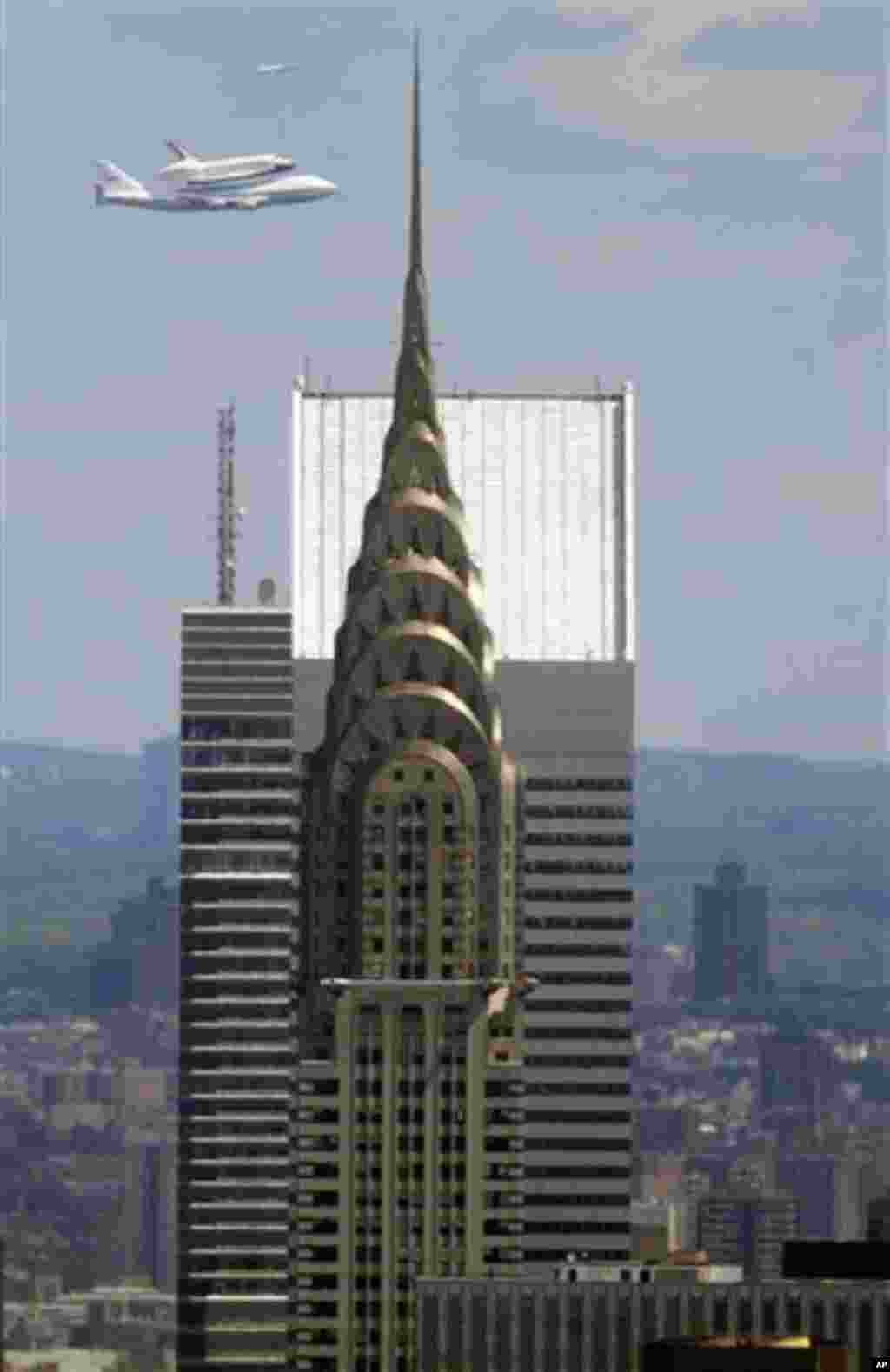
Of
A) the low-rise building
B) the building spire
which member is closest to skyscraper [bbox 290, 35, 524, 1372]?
the building spire

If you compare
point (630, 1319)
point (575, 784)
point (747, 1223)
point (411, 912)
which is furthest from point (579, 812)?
point (630, 1319)

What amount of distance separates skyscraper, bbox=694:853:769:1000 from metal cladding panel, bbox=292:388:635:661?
5749 millimetres

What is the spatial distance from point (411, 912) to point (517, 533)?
430 inches

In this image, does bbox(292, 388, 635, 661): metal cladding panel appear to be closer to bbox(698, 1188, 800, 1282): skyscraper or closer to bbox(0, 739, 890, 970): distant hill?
bbox(0, 739, 890, 970): distant hill

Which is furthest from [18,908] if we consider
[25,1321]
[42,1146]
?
[25,1321]

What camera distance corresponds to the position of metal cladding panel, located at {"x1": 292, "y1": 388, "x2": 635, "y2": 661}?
642 feet

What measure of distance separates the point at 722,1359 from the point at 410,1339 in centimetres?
3713

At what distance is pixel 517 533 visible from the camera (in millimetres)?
199875

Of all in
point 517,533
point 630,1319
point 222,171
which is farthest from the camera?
point 517,533

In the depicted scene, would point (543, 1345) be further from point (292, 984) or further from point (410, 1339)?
point (292, 984)

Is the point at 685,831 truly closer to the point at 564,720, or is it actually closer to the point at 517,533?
the point at 564,720

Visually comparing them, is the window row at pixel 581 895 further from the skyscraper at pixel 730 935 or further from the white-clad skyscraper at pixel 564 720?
the skyscraper at pixel 730 935

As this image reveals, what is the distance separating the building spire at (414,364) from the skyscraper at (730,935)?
9.66m

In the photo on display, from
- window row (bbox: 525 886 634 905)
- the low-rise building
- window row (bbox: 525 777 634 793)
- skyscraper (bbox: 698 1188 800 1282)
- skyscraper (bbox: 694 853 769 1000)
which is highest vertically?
window row (bbox: 525 777 634 793)
